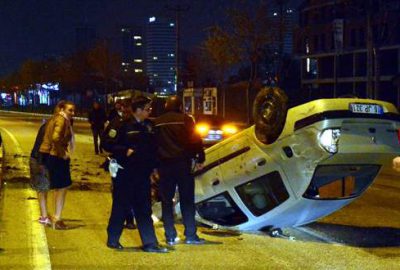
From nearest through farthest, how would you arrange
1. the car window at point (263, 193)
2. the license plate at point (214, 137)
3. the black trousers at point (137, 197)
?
the black trousers at point (137, 197)
the car window at point (263, 193)
the license plate at point (214, 137)

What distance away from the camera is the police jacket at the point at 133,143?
716 cm

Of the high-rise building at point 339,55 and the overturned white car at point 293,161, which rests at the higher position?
the high-rise building at point 339,55

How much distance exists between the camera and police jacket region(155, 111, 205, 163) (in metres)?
7.57

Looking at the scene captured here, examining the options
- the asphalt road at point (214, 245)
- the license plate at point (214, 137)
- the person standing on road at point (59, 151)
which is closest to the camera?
the asphalt road at point (214, 245)

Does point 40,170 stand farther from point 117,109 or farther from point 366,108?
point 366,108

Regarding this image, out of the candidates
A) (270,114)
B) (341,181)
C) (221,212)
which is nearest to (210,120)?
(221,212)

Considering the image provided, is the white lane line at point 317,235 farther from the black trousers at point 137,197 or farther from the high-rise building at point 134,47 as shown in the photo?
the high-rise building at point 134,47

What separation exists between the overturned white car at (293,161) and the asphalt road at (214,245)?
0.36 meters

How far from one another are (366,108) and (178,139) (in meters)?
2.13

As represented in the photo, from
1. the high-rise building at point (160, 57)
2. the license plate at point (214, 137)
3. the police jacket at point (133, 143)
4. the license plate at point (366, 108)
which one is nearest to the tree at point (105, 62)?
the high-rise building at point (160, 57)

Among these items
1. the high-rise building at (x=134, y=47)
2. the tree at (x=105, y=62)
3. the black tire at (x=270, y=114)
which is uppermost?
the high-rise building at (x=134, y=47)

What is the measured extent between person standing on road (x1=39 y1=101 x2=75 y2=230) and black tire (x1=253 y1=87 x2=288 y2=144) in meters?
2.49

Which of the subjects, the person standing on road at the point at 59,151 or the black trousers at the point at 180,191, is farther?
the person standing on road at the point at 59,151

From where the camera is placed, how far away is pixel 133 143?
23.5ft
